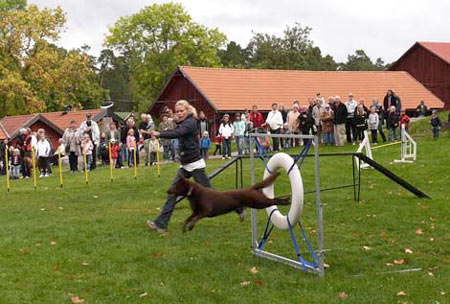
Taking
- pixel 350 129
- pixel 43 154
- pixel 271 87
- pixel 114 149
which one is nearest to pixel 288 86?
pixel 271 87

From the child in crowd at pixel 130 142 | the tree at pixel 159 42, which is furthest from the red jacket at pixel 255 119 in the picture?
the tree at pixel 159 42

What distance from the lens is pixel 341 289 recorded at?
23.1ft

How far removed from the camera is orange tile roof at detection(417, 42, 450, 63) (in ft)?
174

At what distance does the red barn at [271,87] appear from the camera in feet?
134

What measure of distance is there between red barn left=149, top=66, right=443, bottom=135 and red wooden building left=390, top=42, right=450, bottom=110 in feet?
21.1

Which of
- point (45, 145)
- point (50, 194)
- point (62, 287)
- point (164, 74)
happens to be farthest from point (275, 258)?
point (164, 74)

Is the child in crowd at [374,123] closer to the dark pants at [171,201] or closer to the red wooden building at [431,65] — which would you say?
the dark pants at [171,201]

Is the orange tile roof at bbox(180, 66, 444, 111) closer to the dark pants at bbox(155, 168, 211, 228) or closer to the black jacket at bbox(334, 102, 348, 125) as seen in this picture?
the black jacket at bbox(334, 102, 348, 125)

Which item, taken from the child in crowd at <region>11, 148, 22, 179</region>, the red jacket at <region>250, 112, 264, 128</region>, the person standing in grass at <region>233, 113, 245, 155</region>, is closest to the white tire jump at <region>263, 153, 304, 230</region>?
the person standing in grass at <region>233, 113, 245, 155</region>

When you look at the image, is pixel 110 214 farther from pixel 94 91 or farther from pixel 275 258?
pixel 94 91

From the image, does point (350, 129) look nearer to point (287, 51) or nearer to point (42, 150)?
point (42, 150)

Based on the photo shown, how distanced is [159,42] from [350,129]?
50.3m

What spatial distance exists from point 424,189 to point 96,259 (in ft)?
28.4

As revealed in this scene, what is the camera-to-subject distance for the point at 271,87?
141 ft
